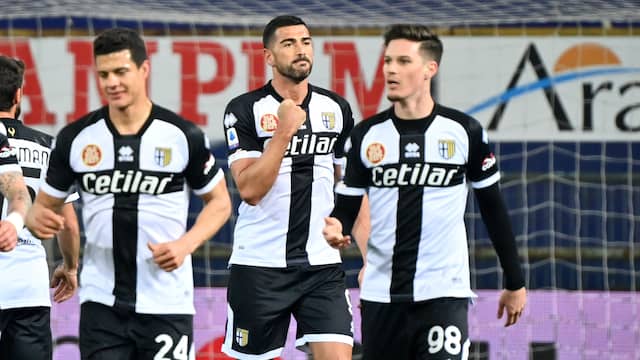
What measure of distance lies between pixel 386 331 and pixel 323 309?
0.65m

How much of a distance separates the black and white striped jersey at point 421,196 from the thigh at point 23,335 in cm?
179

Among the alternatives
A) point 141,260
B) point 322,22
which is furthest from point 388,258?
point 322,22

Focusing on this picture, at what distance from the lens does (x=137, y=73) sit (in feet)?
18.8

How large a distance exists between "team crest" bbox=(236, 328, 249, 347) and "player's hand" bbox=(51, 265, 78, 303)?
850mm

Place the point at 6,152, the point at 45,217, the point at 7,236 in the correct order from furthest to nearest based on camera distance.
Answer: the point at 6,152, the point at 7,236, the point at 45,217

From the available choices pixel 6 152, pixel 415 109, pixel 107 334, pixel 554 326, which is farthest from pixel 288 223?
pixel 554 326

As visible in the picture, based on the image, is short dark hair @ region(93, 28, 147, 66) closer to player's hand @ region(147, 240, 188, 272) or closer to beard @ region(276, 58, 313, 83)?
player's hand @ region(147, 240, 188, 272)

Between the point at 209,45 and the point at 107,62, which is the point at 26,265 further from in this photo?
the point at 209,45

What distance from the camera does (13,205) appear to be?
619 centimetres

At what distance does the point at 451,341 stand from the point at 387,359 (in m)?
0.31

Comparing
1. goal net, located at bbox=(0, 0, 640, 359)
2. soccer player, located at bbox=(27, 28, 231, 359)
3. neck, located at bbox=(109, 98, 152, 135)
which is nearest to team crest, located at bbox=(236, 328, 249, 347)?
soccer player, located at bbox=(27, 28, 231, 359)

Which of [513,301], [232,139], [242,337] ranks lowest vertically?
[242,337]

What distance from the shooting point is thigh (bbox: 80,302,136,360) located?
19.2 ft

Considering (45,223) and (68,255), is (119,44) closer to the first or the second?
(45,223)
